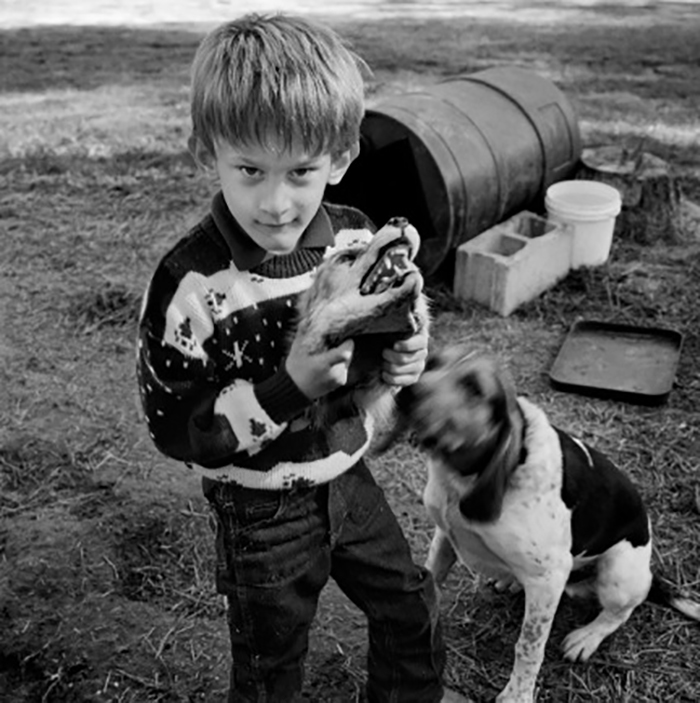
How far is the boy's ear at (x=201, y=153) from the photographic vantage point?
2488 millimetres

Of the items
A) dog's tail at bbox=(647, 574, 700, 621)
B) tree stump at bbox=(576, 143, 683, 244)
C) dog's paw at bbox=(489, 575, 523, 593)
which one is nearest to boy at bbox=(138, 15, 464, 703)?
dog's paw at bbox=(489, 575, 523, 593)

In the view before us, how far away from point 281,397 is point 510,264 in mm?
4070

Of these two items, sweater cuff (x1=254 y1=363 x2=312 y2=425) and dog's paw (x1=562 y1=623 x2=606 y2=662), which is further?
dog's paw (x1=562 y1=623 x2=606 y2=662)

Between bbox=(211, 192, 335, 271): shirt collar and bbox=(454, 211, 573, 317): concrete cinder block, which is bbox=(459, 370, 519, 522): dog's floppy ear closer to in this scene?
bbox=(211, 192, 335, 271): shirt collar

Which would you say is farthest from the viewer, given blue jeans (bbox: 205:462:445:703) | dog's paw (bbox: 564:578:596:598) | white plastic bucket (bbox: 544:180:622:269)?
white plastic bucket (bbox: 544:180:622:269)

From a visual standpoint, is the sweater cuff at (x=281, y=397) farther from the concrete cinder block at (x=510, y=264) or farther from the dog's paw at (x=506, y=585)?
the concrete cinder block at (x=510, y=264)

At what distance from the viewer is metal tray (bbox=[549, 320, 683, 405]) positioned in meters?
5.54

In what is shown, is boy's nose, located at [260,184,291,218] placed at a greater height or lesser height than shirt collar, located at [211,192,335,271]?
greater

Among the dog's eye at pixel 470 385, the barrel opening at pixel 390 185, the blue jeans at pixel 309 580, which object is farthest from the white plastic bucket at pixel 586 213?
the dog's eye at pixel 470 385

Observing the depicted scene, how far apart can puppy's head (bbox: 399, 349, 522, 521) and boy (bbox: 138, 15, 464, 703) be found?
0.18m

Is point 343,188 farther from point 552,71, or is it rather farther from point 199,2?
point 199,2

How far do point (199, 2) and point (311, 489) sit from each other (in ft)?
45.8

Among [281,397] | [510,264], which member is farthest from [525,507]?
[510,264]

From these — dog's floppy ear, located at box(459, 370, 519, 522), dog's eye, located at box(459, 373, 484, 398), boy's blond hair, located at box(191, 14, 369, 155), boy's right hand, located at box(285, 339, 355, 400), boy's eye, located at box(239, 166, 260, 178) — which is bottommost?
dog's floppy ear, located at box(459, 370, 519, 522)
